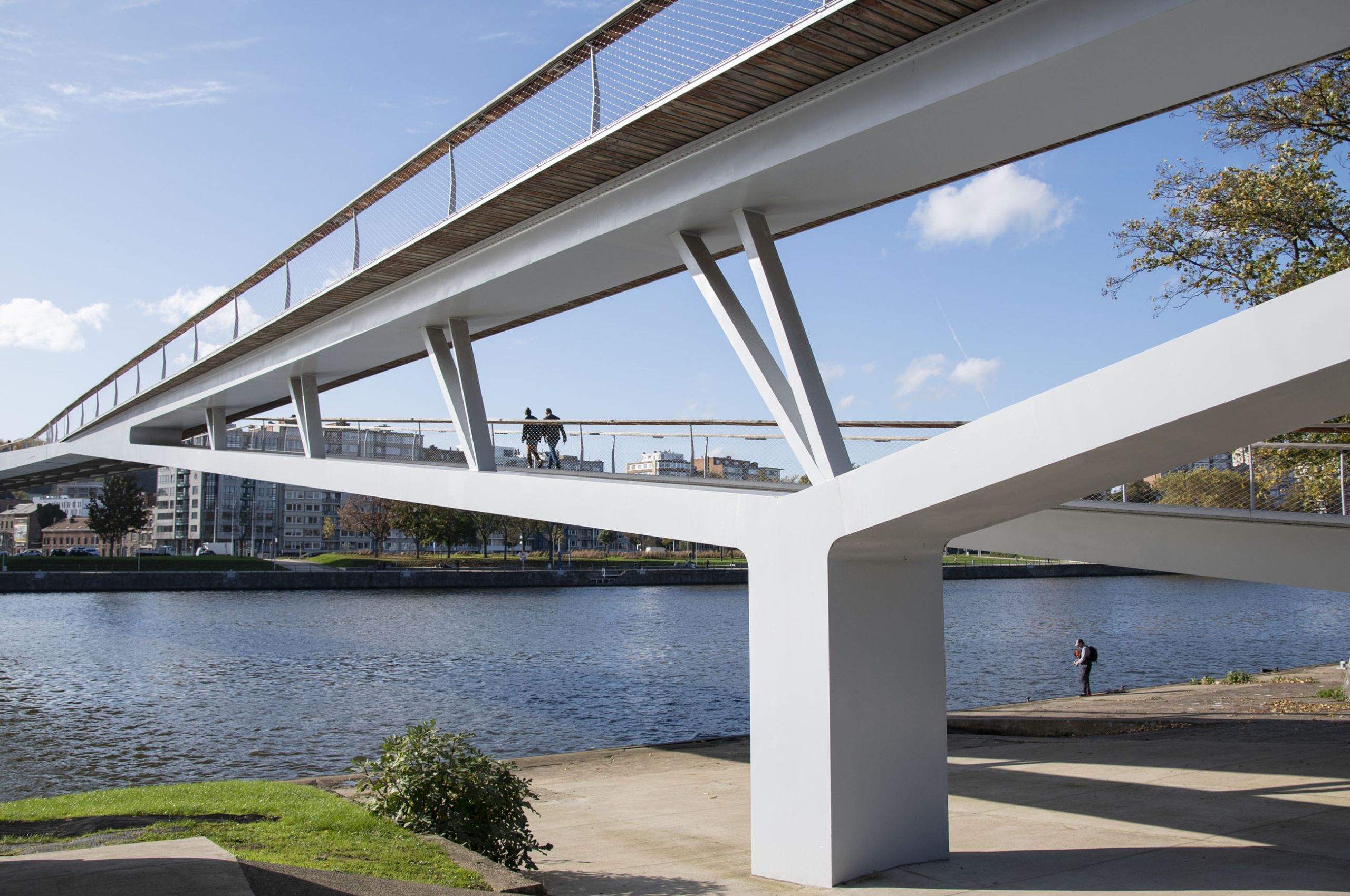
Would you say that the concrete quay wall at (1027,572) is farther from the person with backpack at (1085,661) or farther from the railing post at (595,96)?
the railing post at (595,96)

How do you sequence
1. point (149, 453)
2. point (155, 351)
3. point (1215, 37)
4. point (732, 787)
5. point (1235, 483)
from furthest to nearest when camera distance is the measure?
point (149, 453), point (155, 351), point (732, 787), point (1235, 483), point (1215, 37)

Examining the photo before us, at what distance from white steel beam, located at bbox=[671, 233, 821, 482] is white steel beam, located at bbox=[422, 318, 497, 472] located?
4.13m

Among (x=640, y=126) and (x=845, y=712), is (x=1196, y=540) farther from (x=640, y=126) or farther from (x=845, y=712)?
(x=640, y=126)

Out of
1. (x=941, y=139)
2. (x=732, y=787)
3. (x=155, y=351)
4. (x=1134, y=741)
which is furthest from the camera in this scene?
(x=155, y=351)

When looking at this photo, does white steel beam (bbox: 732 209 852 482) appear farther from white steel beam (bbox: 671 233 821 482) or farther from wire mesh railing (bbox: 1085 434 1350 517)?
wire mesh railing (bbox: 1085 434 1350 517)

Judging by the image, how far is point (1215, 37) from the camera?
4945 millimetres

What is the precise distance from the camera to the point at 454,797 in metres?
6.18

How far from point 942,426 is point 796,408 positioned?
10.3 feet

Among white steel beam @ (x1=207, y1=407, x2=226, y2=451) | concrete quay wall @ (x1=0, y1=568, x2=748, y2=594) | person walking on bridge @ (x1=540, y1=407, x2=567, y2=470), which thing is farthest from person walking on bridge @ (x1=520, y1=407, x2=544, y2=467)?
concrete quay wall @ (x1=0, y1=568, x2=748, y2=594)

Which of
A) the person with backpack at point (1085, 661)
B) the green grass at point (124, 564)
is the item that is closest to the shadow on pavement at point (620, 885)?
the person with backpack at point (1085, 661)

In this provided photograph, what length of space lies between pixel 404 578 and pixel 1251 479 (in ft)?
190

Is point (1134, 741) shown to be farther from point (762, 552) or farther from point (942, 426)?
point (762, 552)

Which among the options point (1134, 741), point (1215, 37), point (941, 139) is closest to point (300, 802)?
point (941, 139)

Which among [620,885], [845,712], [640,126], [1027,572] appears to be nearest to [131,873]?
[620,885]
